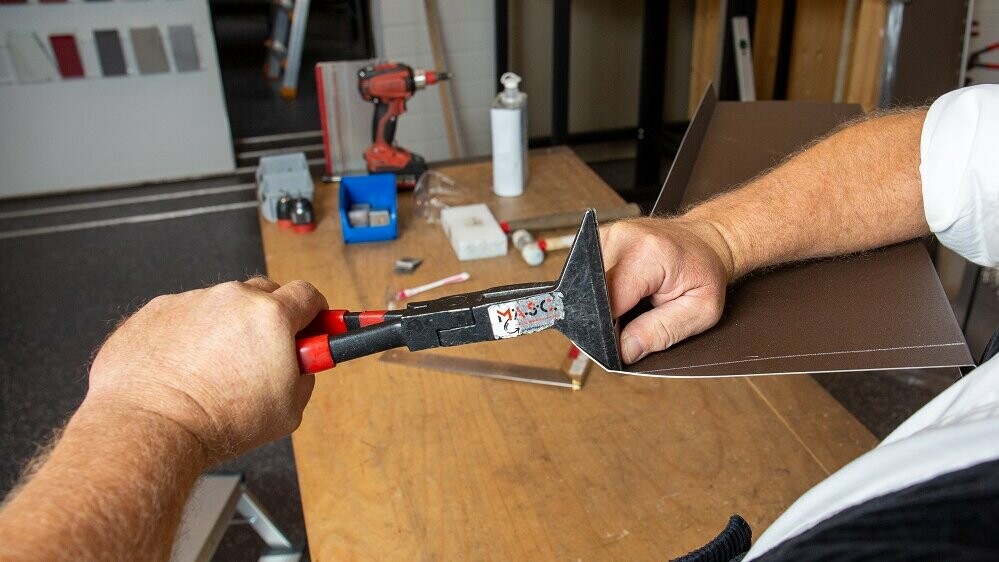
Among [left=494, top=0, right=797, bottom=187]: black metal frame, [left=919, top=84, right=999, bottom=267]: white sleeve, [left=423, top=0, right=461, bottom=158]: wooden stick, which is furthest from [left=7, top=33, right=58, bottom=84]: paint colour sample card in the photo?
[left=919, top=84, right=999, bottom=267]: white sleeve

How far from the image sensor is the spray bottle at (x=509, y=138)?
151cm

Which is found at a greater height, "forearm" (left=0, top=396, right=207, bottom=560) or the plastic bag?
"forearm" (left=0, top=396, right=207, bottom=560)

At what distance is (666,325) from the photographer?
2.39 feet

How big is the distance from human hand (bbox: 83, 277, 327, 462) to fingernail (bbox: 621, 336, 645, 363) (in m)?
0.30

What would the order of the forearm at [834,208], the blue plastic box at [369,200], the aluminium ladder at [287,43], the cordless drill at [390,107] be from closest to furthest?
the forearm at [834,208] → the blue plastic box at [369,200] → the cordless drill at [390,107] → the aluminium ladder at [287,43]

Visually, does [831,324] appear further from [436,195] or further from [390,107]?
[390,107]

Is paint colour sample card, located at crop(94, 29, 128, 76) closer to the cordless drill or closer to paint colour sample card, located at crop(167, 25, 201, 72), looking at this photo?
paint colour sample card, located at crop(167, 25, 201, 72)

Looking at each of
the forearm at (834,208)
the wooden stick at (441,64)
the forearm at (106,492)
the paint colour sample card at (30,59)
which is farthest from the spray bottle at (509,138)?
the paint colour sample card at (30,59)

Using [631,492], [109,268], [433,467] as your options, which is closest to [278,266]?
[433,467]

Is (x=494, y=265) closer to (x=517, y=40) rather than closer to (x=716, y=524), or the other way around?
(x=716, y=524)

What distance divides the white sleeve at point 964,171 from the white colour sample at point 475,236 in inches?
27.3

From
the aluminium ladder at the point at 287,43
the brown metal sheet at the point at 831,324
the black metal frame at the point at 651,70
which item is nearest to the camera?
the brown metal sheet at the point at 831,324

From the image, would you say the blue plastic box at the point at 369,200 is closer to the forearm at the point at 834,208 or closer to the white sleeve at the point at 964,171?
the forearm at the point at 834,208

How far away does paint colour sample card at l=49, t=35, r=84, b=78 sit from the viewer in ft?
9.71
